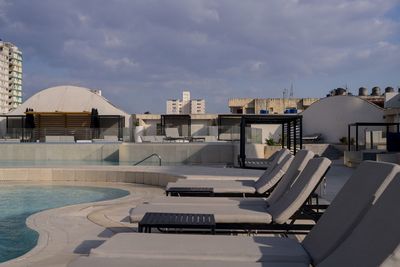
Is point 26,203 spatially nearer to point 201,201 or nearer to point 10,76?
point 201,201

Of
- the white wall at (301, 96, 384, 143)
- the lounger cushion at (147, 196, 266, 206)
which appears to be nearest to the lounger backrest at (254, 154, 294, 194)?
the lounger cushion at (147, 196, 266, 206)

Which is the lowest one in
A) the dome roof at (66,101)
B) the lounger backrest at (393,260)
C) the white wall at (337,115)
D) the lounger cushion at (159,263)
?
the lounger cushion at (159,263)

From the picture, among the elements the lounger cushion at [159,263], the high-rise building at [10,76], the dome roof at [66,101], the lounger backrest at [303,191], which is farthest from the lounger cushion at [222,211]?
the high-rise building at [10,76]

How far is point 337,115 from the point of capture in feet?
106

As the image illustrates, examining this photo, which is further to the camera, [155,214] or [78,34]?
[78,34]

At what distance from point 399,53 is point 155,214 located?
23630mm

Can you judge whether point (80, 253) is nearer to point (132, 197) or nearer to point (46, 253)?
point (46, 253)

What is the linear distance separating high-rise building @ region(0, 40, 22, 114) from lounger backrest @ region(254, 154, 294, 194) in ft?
377

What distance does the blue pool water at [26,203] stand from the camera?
5293 millimetres

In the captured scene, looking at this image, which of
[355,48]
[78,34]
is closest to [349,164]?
[355,48]

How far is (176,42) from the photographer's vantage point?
82.9 ft

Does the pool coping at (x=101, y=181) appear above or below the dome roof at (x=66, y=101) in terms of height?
below

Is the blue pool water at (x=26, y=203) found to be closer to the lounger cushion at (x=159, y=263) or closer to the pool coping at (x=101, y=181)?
the pool coping at (x=101, y=181)

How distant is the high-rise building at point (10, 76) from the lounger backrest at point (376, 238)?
11834 centimetres
